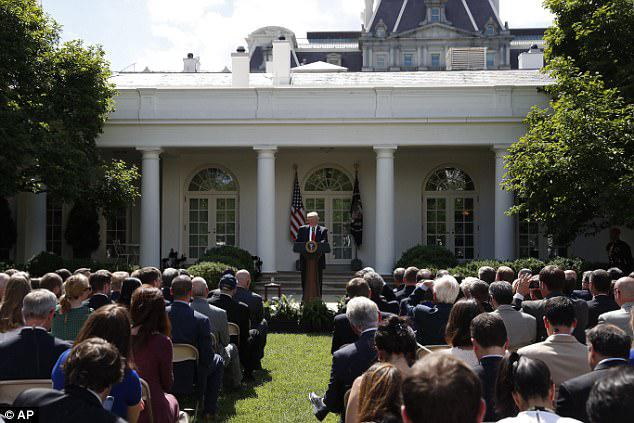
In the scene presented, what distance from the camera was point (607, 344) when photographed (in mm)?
3924

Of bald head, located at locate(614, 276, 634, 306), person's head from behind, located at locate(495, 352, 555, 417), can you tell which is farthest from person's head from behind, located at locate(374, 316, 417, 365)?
bald head, located at locate(614, 276, 634, 306)

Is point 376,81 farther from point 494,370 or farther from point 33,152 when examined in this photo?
point 494,370

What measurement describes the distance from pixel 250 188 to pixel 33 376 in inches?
790

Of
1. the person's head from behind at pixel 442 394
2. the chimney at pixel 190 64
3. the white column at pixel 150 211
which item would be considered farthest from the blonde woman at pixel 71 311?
the chimney at pixel 190 64

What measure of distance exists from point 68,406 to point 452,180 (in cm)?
2220

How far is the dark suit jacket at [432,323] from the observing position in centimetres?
692

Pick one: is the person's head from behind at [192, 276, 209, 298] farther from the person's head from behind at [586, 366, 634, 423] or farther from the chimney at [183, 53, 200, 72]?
the chimney at [183, 53, 200, 72]

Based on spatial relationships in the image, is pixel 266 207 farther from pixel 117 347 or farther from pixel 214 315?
pixel 117 347

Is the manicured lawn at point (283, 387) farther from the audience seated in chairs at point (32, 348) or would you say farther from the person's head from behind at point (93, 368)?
the person's head from behind at point (93, 368)

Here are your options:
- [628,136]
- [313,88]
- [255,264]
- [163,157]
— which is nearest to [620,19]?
[628,136]

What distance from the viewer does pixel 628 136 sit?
51.5 ft

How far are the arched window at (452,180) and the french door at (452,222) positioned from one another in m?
0.27

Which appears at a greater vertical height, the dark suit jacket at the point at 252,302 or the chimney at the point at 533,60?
the chimney at the point at 533,60

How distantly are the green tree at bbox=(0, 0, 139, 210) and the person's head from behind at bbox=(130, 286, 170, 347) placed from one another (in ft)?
43.1
